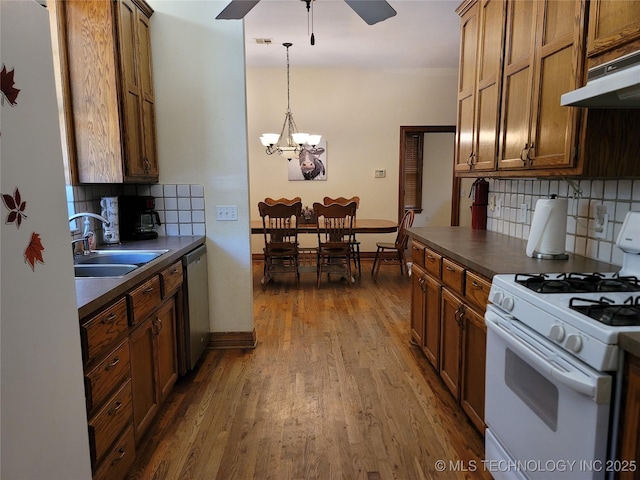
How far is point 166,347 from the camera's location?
2293mm

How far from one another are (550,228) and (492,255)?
0.29 meters

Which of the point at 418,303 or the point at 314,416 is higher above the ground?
the point at 418,303

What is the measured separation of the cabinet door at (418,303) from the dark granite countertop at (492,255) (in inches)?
9.2

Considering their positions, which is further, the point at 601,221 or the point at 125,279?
the point at 601,221

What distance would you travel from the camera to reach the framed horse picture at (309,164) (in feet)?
20.0

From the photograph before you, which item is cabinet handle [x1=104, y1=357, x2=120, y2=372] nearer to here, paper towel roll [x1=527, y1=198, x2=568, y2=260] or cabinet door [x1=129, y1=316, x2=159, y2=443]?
cabinet door [x1=129, y1=316, x2=159, y2=443]

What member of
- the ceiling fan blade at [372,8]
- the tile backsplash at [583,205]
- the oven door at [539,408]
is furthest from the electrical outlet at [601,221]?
the ceiling fan blade at [372,8]

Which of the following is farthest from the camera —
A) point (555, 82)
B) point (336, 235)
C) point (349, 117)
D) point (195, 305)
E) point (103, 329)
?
point (349, 117)

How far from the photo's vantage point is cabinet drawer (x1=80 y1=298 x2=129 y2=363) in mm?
1345

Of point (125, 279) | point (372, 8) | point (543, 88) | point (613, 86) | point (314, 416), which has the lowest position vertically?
point (314, 416)

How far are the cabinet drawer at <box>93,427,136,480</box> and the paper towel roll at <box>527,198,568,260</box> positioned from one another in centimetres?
201

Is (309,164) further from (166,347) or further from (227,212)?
(166,347)


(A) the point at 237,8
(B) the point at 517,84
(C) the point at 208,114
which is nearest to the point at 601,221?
(B) the point at 517,84

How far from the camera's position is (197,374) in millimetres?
2678
